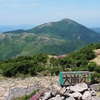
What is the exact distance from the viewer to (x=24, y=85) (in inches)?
1087

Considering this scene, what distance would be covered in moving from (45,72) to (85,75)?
985 cm

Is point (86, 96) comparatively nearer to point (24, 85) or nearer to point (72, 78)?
point (72, 78)

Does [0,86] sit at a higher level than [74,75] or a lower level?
lower

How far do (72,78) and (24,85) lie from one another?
258 inches

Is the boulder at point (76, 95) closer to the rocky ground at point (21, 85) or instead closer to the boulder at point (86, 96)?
the boulder at point (86, 96)

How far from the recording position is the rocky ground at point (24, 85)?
974 inches

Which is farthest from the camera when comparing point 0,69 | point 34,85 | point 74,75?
point 0,69

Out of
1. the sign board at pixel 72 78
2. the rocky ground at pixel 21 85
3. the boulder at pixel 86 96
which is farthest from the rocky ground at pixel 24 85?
the boulder at pixel 86 96

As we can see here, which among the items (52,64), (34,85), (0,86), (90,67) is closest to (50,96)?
(34,85)

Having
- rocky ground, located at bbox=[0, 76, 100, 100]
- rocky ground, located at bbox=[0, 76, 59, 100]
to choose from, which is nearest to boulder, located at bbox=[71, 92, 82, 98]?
rocky ground, located at bbox=[0, 76, 100, 100]

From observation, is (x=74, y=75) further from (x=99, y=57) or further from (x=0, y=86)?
(x=99, y=57)

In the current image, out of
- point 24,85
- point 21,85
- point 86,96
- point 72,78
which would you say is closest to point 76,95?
point 86,96

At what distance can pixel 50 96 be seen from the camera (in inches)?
784

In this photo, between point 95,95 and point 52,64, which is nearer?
point 95,95
